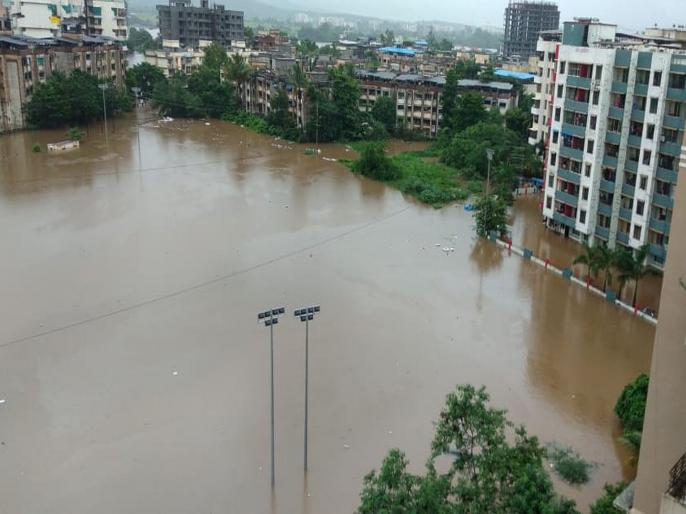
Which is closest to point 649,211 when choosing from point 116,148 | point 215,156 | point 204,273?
point 204,273

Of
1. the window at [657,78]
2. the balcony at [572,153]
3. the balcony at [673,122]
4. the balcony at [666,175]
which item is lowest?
the balcony at [666,175]

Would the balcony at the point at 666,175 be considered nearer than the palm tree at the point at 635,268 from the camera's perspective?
No

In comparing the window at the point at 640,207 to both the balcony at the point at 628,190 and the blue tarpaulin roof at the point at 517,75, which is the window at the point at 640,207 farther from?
the blue tarpaulin roof at the point at 517,75

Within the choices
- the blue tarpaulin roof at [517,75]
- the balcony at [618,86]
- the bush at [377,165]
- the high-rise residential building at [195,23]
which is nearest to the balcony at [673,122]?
the balcony at [618,86]

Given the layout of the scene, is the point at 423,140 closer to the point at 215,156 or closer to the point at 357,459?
the point at 215,156

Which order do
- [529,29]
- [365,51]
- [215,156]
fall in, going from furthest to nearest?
[529,29] → [365,51] → [215,156]

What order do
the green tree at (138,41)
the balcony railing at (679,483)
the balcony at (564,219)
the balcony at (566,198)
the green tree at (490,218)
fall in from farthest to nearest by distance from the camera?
the green tree at (138,41), the green tree at (490,218), the balcony at (564,219), the balcony at (566,198), the balcony railing at (679,483)

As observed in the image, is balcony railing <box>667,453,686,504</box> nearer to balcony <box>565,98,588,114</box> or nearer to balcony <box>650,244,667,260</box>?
balcony <box>650,244,667,260</box>
